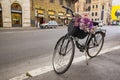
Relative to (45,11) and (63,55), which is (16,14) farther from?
(63,55)

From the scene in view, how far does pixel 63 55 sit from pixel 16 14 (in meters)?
25.9

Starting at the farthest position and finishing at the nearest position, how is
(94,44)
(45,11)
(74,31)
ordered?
1. (45,11)
2. (94,44)
3. (74,31)

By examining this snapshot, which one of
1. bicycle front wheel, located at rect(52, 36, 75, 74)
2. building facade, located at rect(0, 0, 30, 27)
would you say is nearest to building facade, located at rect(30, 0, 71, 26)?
building facade, located at rect(0, 0, 30, 27)

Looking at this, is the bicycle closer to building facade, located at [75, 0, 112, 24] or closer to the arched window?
the arched window

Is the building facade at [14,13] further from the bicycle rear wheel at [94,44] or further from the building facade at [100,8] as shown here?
the building facade at [100,8]

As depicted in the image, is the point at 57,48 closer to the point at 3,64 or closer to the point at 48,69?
the point at 48,69

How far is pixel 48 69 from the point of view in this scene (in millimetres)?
3943

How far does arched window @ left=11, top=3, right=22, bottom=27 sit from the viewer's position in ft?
91.3

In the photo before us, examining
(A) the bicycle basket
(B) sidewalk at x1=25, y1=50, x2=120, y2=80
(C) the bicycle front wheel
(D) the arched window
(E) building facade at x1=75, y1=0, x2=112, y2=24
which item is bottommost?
(B) sidewalk at x1=25, y1=50, x2=120, y2=80

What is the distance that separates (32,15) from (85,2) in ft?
150

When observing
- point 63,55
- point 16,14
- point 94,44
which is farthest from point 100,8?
point 63,55

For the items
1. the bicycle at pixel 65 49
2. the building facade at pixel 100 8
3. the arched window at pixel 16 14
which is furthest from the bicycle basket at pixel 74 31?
the building facade at pixel 100 8

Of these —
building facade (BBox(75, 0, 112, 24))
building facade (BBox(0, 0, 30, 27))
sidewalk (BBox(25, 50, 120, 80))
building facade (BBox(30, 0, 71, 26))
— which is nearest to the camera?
sidewalk (BBox(25, 50, 120, 80))

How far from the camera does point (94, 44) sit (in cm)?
494
